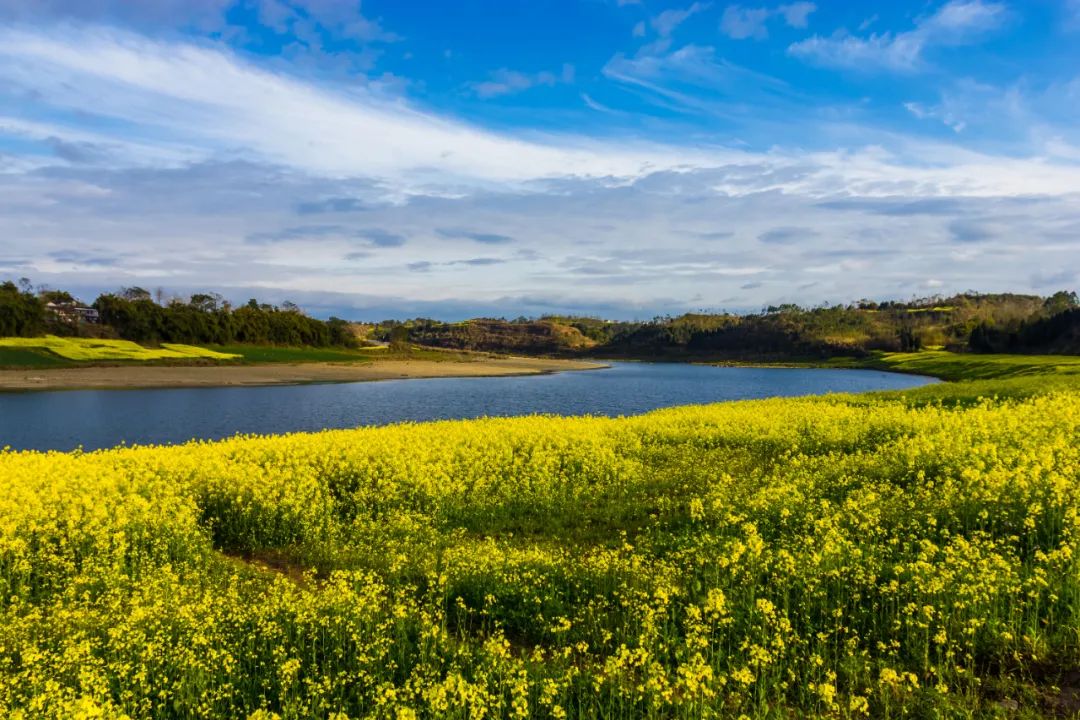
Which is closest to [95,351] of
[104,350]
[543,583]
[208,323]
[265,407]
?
[104,350]

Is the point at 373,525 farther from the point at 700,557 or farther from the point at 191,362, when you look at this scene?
the point at 191,362

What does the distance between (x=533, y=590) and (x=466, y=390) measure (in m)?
68.7

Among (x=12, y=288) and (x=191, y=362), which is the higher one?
(x=12, y=288)

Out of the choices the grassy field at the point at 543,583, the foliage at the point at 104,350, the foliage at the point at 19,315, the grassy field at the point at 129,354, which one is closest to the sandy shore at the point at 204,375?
the grassy field at the point at 129,354

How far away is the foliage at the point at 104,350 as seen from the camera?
85.4 m

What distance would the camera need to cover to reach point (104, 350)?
9231 cm

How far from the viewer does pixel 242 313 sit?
139 m

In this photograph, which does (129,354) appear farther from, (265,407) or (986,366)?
(986,366)

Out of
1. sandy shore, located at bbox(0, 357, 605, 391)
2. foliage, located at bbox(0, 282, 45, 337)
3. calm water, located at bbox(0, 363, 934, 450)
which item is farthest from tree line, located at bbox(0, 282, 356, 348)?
calm water, located at bbox(0, 363, 934, 450)

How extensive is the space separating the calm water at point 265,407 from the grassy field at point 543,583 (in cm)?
2631

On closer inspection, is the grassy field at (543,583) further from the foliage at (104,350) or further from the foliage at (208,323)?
the foliage at (208,323)

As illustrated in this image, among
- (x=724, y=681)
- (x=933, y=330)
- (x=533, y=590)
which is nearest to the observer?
(x=724, y=681)

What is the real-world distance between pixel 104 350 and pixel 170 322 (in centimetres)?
2938

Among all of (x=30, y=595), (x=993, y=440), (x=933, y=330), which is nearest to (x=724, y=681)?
(x=30, y=595)
